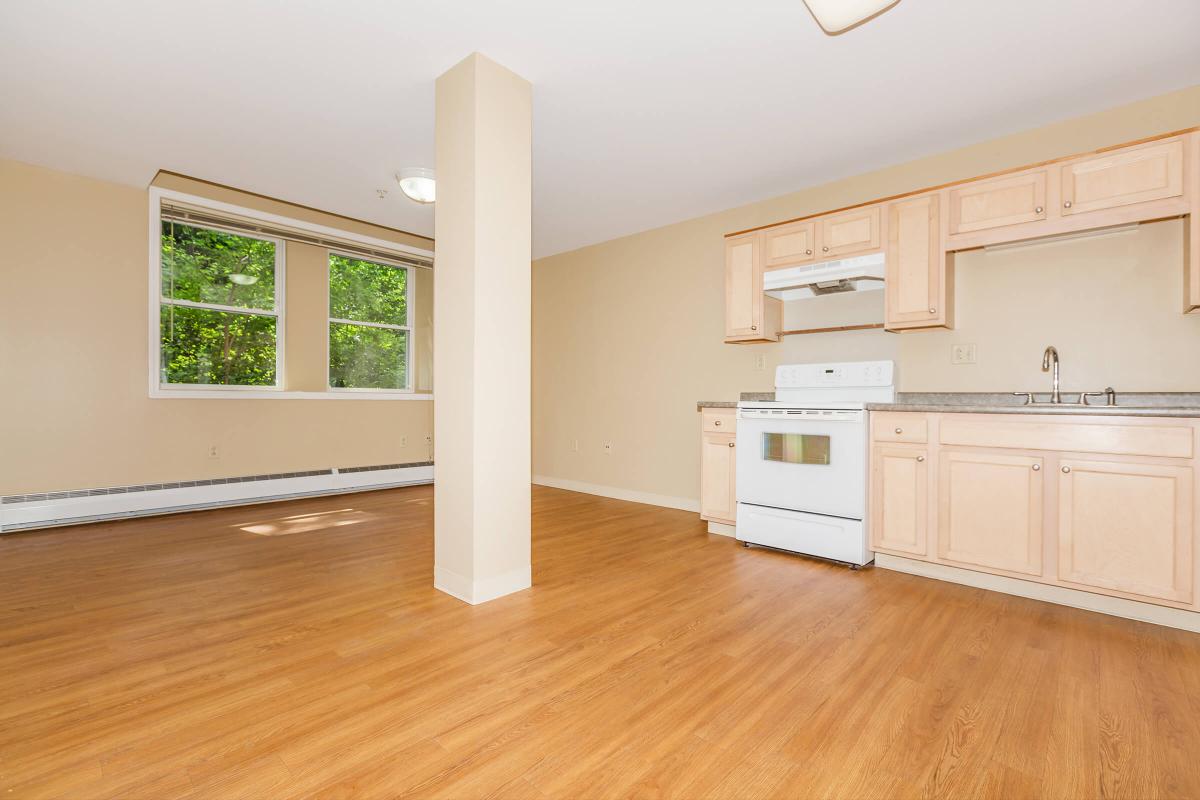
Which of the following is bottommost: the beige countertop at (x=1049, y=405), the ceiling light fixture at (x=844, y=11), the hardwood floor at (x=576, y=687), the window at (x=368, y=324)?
the hardwood floor at (x=576, y=687)

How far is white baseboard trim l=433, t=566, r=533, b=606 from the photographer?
251 cm

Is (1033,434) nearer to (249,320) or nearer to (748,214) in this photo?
(748,214)

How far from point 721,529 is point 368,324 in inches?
156

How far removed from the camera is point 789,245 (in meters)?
3.75

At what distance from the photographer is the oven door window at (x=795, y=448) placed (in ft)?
10.7

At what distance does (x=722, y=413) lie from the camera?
12.8 ft

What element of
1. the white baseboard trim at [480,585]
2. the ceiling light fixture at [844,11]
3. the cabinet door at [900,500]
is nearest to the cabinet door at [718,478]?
the cabinet door at [900,500]

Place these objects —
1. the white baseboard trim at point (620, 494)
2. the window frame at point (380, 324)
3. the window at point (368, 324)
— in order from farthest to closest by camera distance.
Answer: the window at point (368, 324), the window frame at point (380, 324), the white baseboard trim at point (620, 494)

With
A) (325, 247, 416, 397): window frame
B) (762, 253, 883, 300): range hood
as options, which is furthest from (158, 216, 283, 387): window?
(762, 253, 883, 300): range hood

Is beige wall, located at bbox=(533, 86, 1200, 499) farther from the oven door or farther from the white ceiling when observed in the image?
the oven door

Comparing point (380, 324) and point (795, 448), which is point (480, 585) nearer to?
point (795, 448)

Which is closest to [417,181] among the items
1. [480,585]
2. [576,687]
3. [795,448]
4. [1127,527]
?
[480,585]

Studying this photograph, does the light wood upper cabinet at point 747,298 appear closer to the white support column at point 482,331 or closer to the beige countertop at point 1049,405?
the beige countertop at point 1049,405

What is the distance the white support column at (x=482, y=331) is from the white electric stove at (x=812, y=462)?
5.25ft
